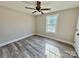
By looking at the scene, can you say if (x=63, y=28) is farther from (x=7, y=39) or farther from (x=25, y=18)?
(x=7, y=39)

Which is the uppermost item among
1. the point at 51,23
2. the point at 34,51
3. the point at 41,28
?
the point at 51,23

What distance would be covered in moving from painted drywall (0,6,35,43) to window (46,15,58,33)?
1.60 meters

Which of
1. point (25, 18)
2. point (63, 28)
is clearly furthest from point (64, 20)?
point (25, 18)

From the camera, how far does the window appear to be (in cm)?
440

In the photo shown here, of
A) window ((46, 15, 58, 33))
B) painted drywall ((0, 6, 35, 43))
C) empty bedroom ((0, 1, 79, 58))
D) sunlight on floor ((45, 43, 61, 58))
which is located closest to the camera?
sunlight on floor ((45, 43, 61, 58))

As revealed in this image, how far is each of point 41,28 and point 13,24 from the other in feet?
8.13

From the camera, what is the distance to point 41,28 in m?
5.40

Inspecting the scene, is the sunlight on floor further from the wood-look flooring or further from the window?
the window

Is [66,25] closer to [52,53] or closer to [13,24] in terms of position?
[52,53]

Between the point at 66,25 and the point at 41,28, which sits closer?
the point at 66,25

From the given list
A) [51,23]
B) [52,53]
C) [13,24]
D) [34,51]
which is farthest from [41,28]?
[52,53]

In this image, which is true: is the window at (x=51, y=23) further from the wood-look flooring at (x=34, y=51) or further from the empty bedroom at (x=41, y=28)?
the wood-look flooring at (x=34, y=51)

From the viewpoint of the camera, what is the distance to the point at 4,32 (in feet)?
11.2

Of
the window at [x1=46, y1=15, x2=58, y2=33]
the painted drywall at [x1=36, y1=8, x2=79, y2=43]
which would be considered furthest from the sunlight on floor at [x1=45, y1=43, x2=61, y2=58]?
the window at [x1=46, y1=15, x2=58, y2=33]
